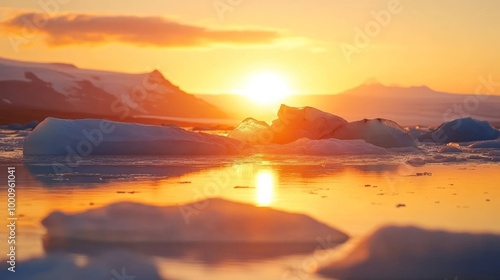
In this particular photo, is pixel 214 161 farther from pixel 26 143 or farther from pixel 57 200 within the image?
pixel 57 200

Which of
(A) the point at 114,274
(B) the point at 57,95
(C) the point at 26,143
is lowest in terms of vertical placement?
(A) the point at 114,274

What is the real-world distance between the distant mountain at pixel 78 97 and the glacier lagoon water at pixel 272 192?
42.7 meters

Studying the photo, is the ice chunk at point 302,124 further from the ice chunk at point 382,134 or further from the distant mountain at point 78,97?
the distant mountain at point 78,97

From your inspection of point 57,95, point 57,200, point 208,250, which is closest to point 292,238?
point 208,250

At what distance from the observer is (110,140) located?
679 inches

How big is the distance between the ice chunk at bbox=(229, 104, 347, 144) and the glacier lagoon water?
15.9 ft

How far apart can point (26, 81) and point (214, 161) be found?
180 feet

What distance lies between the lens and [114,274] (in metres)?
5.28

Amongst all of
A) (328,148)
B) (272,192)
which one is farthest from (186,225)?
(328,148)

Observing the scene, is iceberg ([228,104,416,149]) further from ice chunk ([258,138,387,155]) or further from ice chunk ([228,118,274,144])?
ice chunk ([258,138,387,155])

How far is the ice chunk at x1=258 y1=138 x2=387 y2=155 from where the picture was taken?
1859 centimetres

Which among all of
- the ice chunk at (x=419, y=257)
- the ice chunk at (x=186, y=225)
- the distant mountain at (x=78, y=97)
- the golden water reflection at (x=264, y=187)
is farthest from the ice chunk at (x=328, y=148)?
the distant mountain at (x=78, y=97)

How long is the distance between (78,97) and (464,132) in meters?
48.4

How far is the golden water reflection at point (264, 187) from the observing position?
889 cm
